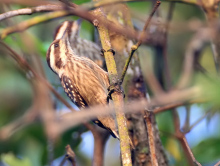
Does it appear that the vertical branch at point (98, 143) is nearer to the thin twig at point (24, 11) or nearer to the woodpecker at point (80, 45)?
the woodpecker at point (80, 45)

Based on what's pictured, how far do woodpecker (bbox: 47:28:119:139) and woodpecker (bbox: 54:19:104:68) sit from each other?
0.34 m

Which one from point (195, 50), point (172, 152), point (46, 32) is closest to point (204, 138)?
point (172, 152)

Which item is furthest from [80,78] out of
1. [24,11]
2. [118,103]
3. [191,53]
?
[118,103]

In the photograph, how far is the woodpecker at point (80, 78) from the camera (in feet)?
12.5

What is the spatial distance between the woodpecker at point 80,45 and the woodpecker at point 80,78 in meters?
0.34

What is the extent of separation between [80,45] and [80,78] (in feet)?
2.83

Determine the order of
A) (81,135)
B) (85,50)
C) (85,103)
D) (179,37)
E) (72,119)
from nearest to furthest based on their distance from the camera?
(72,119), (85,103), (81,135), (85,50), (179,37)

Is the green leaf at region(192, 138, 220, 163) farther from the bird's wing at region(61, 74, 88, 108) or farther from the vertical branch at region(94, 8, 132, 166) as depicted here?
the vertical branch at region(94, 8, 132, 166)

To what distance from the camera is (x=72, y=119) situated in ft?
5.30

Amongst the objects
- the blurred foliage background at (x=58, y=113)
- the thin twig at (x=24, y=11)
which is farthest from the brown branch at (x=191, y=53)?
the thin twig at (x=24, y=11)

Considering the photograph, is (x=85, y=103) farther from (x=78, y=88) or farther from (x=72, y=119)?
(x=72, y=119)

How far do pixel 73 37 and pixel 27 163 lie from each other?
81.0 inches

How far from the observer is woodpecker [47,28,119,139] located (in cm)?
382

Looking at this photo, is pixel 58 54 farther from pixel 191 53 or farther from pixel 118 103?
pixel 118 103
